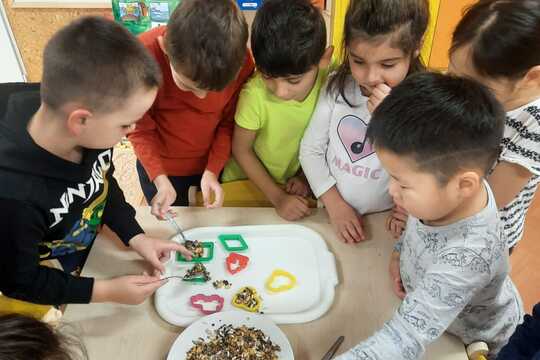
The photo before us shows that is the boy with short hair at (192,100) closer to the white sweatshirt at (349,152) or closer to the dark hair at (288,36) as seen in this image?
the dark hair at (288,36)

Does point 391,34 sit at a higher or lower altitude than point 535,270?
higher

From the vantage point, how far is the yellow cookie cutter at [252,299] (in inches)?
34.2

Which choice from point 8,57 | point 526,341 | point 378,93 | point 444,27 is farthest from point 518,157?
point 8,57

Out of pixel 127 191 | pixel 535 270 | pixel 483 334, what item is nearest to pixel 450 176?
pixel 483 334

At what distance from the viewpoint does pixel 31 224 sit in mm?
801

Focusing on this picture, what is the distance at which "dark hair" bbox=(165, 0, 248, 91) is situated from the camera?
3.13 ft

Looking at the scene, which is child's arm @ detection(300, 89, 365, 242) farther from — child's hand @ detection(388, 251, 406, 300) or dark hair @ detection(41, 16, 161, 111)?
dark hair @ detection(41, 16, 161, 111)

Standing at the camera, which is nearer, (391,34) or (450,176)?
(450,176)

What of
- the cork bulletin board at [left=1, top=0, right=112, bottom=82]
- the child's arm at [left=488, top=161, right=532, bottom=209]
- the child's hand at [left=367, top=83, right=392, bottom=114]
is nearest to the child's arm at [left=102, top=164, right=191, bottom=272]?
the child's hand at [left=367, top=83, right=392, bottom=114]

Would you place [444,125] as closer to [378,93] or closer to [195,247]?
[378,93]

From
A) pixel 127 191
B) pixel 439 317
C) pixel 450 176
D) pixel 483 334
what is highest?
pixel 450 176

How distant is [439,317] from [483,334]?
191mm

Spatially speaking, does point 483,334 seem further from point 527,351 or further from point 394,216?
point 394,216

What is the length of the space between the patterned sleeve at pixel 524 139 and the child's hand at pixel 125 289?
2.49 ft
